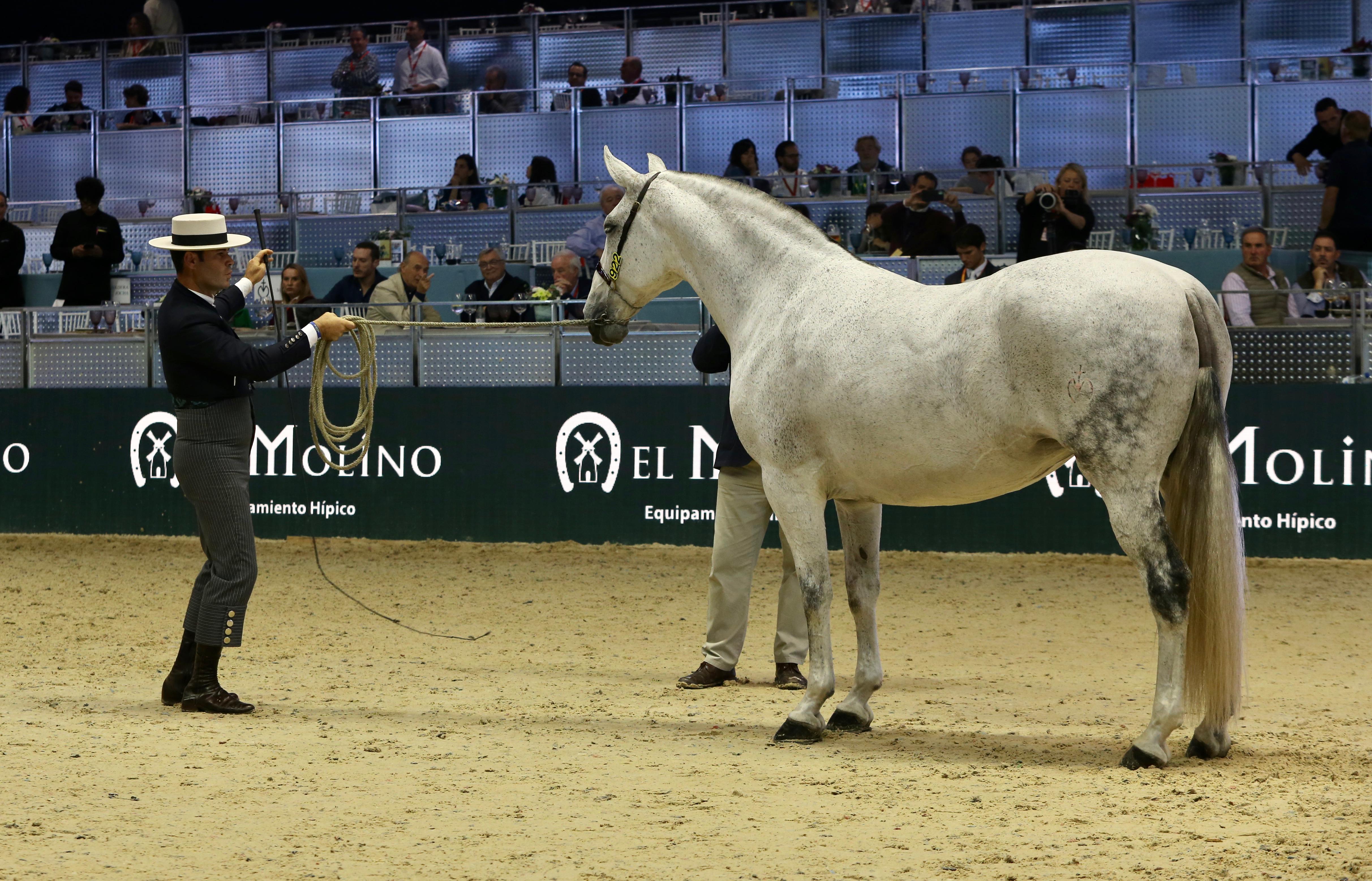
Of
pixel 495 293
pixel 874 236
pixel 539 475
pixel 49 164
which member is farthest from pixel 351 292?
pixel 49 164

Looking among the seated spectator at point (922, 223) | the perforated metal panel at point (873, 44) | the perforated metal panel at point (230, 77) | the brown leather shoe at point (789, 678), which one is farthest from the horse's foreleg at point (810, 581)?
the perforated metal panel at point (230, 77)

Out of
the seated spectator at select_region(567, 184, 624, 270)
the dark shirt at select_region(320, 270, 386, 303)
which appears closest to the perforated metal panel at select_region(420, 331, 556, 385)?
the dark shirt at select_region(320, 270, 386, 303)

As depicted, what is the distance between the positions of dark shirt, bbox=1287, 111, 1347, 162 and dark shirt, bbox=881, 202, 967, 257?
142 inches

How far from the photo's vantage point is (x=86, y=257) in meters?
14.1

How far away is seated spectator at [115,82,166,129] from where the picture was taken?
1748 centimetres

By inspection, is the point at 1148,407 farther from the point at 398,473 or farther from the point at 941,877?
the point at 398,473

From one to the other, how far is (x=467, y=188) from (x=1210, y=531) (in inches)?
445

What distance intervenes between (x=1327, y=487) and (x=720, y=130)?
777 centimetres

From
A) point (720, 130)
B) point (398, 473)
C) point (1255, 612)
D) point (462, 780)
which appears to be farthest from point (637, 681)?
point (720, 130)

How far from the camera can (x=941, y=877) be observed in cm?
387

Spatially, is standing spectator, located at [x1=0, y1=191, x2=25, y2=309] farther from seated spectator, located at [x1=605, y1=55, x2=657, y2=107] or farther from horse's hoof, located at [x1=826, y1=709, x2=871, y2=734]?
horse's hoof, located at [x1=826, y1=709, x2=871, y2=734]

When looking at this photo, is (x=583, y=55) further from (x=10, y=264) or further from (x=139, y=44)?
(x=10, y=264)

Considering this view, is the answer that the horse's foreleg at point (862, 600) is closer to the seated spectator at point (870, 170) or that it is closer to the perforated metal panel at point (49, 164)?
the seated spectator at point (870, 170)

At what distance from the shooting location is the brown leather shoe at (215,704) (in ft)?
20.9
